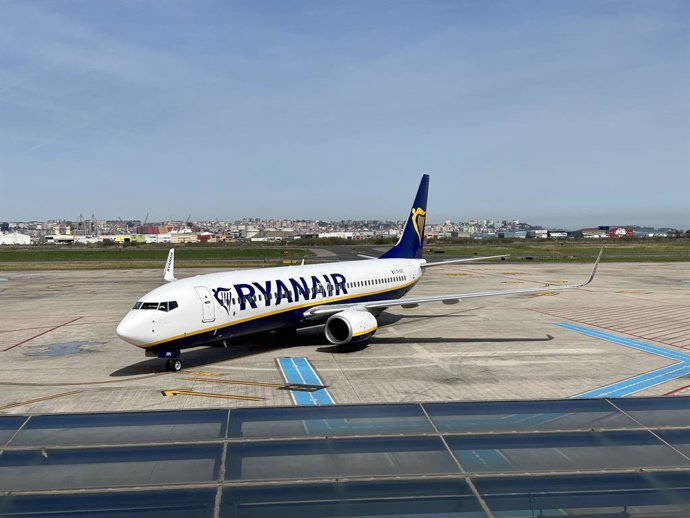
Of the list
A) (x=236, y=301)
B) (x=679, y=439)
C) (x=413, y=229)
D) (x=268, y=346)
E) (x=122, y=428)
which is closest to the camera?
(x=679, y=439)

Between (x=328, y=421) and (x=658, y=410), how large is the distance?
7958mm

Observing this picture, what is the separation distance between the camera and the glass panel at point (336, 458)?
1020 centimetres

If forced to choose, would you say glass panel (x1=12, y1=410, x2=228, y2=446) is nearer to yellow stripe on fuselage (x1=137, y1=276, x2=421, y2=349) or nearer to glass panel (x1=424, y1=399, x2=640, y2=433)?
glass panel (x1=424, y1=399, x2=640, y2=433)

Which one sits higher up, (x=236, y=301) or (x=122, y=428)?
(x=236, y=301)

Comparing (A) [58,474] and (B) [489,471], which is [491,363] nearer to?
(B) [489,471]

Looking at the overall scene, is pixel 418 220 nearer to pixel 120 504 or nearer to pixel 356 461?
pixel 356 461

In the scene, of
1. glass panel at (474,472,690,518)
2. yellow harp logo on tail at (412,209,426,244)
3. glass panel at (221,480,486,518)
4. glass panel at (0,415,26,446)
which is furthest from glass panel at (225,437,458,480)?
yellow harp logo on tail at (412,209,426,244)

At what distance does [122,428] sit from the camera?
12539 millimetres

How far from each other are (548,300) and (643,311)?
859cm

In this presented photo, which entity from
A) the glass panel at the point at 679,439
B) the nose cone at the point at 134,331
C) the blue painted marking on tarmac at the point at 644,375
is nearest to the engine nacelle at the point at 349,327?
the nose cone at the point at 134,331

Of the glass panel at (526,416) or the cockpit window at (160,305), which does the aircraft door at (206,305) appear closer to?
the cockpit window at (160,305)

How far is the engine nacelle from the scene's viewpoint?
28.5 metres

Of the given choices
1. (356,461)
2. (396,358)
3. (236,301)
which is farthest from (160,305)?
(356,461)

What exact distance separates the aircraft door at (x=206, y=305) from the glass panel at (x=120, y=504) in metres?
15.9
